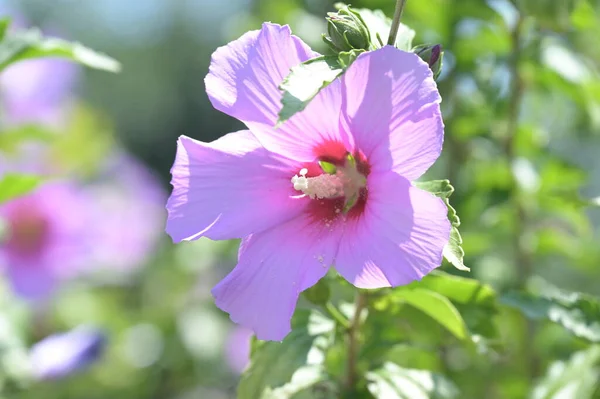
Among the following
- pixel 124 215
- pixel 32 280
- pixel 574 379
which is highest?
pixel 574 379

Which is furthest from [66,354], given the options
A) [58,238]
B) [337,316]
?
[337,316]

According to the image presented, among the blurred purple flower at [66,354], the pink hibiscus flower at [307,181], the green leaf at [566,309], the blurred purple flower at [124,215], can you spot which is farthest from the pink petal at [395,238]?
the blurred purple flower at [124,215]

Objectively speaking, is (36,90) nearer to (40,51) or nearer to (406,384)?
(40,51)

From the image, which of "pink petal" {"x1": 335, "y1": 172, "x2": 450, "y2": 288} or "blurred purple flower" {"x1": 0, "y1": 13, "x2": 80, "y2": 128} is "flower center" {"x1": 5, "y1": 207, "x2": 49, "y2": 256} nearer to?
"blurred purple flower" {"x1": 0, "y1": 13, "x2": 80, "y2": 128}

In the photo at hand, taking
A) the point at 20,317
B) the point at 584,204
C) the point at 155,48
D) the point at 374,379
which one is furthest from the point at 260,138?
the point at 155,48

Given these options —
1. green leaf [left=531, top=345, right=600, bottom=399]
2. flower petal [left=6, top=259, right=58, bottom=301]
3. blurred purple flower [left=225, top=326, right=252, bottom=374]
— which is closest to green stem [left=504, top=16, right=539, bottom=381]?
green leaf [left=531, top=345, right=600, bottom=399]

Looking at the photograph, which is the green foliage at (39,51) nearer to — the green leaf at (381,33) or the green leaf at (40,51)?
the green leaf at (40,51)
